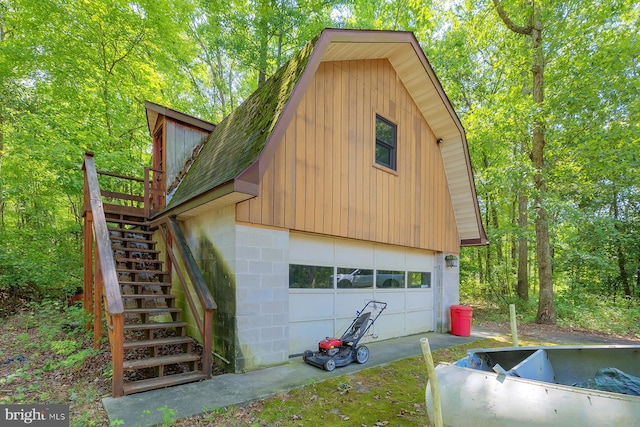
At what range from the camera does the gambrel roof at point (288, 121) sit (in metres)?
4.41

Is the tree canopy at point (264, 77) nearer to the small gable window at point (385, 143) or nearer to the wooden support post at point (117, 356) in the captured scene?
the small gable window at point (385, 143)

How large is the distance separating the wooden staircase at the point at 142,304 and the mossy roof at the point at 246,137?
3.32ft

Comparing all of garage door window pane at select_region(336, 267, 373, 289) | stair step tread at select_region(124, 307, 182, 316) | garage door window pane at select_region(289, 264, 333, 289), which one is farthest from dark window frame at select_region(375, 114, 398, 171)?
stair step tread at select_region(124, 307, 182, 316)

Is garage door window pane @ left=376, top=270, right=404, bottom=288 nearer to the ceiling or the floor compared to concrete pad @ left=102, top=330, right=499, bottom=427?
nearer to the ceiling

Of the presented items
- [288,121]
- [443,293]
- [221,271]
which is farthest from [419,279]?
[288,121]

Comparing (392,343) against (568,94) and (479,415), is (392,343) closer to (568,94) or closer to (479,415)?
(479,415)

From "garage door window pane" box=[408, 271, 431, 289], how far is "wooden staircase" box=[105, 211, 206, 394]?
5270 mm

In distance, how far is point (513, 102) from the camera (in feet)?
36.4

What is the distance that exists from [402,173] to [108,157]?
8.32m

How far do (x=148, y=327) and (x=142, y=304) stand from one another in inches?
36.5

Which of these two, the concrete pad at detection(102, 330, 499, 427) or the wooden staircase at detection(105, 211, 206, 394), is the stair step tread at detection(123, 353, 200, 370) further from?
the concrete pad at detection(102, 330, 499, 427)

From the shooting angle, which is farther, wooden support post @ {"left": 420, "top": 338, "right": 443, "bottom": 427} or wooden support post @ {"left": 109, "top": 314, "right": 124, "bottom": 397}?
wooden support post @ {"left": 109, "top": 314, "right": 124, "bottom": 397}

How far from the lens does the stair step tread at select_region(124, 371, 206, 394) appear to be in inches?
146

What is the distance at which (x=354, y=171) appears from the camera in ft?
20.4
